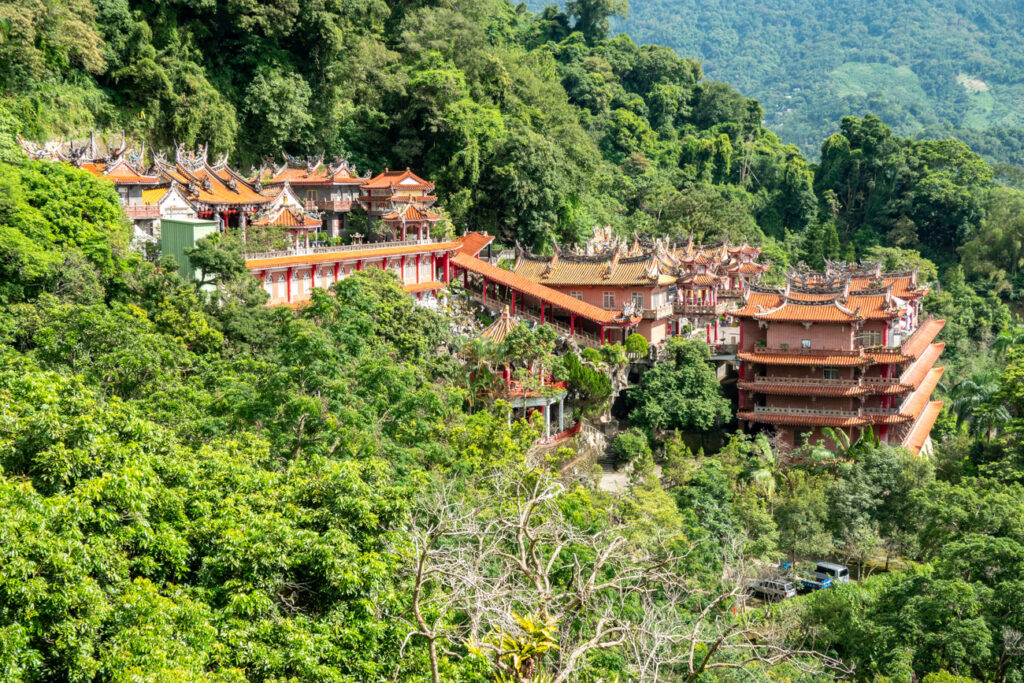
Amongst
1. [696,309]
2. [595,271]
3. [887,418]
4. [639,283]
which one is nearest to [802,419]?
[887,418]

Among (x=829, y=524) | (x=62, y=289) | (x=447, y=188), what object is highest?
(x=447, y=188)

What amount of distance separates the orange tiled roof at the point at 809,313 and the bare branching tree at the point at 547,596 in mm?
12545

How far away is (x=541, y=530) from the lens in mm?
11375

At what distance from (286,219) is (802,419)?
57.6ft

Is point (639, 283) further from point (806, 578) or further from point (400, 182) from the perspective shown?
point (806, 578)

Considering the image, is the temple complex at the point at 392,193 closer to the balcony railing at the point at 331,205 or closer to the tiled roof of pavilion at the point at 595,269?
the balcony railing at the point at 331,205

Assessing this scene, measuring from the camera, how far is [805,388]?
105 feet

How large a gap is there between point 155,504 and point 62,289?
45.2ft

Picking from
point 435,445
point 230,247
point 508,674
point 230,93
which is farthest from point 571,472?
point 230,93

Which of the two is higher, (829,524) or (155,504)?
(155,504)

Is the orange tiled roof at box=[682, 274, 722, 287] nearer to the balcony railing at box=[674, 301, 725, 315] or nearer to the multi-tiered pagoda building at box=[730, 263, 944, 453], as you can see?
the balcony railing at box=[674, 301, 725, 315]

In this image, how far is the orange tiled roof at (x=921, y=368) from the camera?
1298 inches

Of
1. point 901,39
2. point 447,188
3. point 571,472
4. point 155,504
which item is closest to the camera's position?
point 155,504

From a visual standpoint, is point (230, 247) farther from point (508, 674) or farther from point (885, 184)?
point (885, 184)
